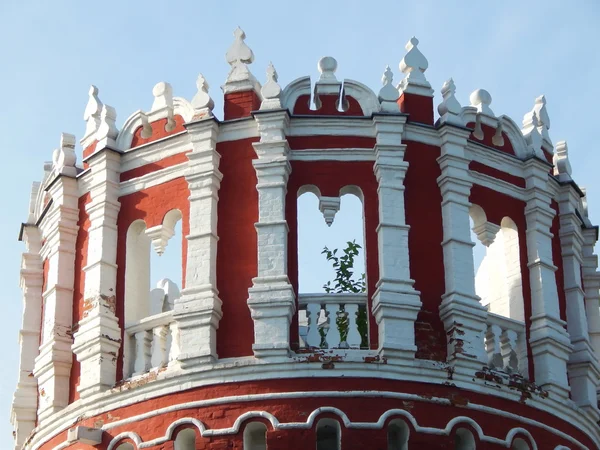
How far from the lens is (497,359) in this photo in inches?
892

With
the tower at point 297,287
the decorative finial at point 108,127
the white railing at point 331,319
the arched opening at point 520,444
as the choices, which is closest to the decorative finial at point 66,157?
the tower at point 297,287

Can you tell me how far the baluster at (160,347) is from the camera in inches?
882

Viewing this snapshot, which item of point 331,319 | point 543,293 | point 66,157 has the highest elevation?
point 66,157

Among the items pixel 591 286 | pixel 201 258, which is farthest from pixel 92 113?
pixel 591 286

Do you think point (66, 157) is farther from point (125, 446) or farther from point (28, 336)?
point (125, 446)

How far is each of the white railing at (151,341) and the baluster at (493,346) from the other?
14.1ft

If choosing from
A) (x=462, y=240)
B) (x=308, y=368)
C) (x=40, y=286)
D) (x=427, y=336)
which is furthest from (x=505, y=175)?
(x=40, y=286)

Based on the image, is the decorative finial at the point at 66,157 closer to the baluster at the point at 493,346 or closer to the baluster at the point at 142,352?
the baluster at the point at 142,352

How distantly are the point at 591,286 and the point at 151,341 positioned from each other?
23.2 ft

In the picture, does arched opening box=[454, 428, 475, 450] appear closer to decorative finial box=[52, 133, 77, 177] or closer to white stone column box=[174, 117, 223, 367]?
white stone column box=[174, 117, 223, 367]

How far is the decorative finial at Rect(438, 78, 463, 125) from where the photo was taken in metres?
23.6

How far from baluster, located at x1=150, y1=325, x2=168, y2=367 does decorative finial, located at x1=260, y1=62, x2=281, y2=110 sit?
3.41 metres

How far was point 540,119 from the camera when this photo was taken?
25141 millimetres

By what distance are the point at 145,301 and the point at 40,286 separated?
2338mm
